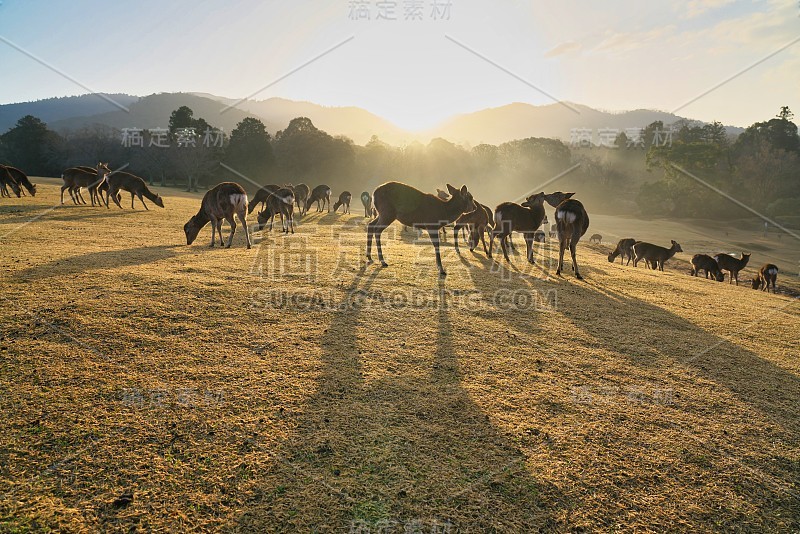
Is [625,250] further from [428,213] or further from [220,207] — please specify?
[220,207]

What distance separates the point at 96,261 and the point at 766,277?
1196 inches

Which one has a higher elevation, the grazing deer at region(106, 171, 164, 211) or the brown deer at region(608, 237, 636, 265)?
the grazing deer at region(106, 171, 164, 211)

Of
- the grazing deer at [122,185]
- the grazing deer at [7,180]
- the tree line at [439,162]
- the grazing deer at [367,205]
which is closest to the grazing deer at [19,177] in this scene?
the grazing deer at [7,180]

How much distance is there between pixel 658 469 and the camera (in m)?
3.72

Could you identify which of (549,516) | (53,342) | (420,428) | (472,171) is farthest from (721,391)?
(472,171)

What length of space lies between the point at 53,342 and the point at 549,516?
6.18 m

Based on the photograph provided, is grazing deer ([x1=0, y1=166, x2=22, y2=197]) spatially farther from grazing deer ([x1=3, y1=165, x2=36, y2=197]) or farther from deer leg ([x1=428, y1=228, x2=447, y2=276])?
deer leg ([x1=428, y1=228, x2=447, y2=276])

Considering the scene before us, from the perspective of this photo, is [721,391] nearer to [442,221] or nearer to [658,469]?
[658,469]

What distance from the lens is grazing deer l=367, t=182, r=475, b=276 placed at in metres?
11.7

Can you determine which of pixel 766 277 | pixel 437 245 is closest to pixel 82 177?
pixel 437 245

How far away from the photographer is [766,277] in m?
21.1

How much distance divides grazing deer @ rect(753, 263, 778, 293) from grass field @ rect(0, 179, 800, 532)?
16.6 m

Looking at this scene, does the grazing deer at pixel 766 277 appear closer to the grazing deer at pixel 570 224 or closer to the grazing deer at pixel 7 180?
the grazing deer at pixel 570 224

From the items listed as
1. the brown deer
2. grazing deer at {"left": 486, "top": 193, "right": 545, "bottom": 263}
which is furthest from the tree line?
grazing deer at {"left": 486, "top": 193, "right": 545, "bottom": 263}
